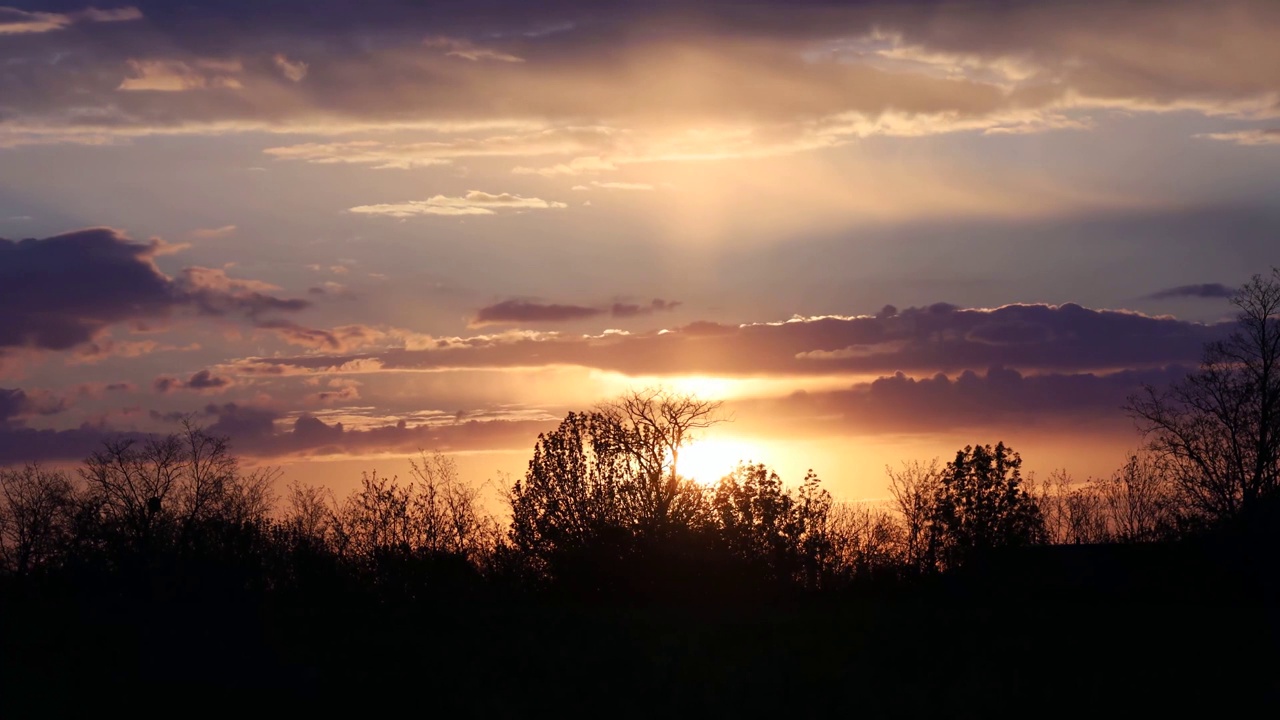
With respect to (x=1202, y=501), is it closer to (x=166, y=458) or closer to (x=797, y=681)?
(x=797, y=681)

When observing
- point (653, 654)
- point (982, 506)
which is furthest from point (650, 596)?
point (982, 506)

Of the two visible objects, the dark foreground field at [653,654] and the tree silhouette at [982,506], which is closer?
the dark foreground field at [653,654]

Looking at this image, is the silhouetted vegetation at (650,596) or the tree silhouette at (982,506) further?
the tree silhouette at (982,506)

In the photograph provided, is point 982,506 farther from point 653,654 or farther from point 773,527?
point 653,654

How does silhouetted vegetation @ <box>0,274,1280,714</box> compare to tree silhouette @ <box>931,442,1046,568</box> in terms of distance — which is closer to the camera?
silhouetted vegetation @ <box>0,274,1280,714</box>

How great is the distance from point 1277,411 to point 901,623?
2662 cm

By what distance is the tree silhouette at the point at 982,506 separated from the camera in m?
83.6

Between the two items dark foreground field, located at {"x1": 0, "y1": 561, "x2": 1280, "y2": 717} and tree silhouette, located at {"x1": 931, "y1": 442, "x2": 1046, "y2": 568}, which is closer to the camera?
dark foreground field, located at {"x1": 0, "y1": 561, "x2": 1280, "y2": 717}

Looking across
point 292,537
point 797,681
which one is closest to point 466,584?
point 292,537

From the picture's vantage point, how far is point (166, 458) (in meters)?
87.9

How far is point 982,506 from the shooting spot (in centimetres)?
8844

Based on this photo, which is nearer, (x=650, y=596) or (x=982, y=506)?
(x=650, y=596)

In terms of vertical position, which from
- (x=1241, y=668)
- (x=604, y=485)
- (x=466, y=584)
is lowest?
(x=1241, y=668)

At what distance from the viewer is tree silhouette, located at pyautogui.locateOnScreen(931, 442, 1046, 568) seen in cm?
8362
